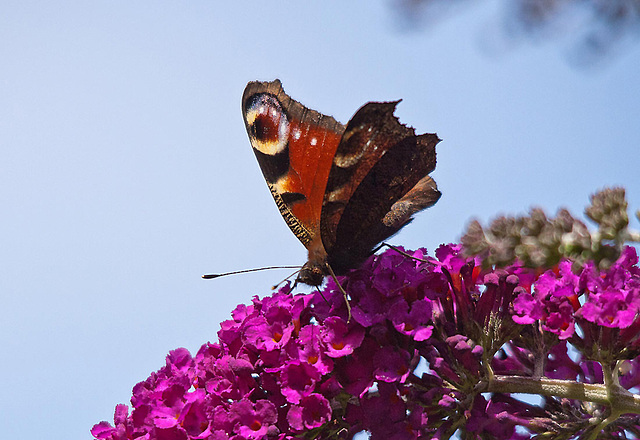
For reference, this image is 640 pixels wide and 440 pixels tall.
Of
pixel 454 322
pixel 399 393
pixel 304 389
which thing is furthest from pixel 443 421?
pixel 304 389

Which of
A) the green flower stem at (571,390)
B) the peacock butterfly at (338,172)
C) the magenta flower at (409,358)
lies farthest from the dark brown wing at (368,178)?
the green flower stem at (571,390)

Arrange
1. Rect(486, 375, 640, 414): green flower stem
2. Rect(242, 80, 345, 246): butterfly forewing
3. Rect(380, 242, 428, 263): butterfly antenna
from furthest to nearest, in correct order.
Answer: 1. Rect(242, 80, 345, 246): butterfly forewing
2. Rect(380, 242, 428, 263): butterfly antenna
3. Rect(486, 375, 640, 414): green flower stem

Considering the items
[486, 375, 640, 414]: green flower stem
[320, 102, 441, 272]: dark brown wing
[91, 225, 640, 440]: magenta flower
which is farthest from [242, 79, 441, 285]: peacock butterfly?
[486, 375, 640, 414]: green flower stem

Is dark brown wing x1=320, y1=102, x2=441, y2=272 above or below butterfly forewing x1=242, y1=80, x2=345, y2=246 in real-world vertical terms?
below

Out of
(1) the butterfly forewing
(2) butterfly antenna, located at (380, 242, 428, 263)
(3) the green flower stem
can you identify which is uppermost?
(1) the butterfly forewing

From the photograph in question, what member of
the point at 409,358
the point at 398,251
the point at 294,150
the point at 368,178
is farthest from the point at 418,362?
the point at 294,150

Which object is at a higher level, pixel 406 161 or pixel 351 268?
pixel 406 161

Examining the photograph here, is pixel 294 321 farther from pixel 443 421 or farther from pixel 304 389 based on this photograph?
pixel 443 421

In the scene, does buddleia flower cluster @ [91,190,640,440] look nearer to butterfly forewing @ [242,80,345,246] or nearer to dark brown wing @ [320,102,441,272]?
dark brown wing @ [320,102,441,272]

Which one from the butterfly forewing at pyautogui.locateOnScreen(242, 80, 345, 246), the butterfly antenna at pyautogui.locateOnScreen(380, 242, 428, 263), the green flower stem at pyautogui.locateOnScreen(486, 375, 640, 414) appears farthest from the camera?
the butterfly forewing at pyautogui.locateOnScreen(242, 80, 345, 246)
